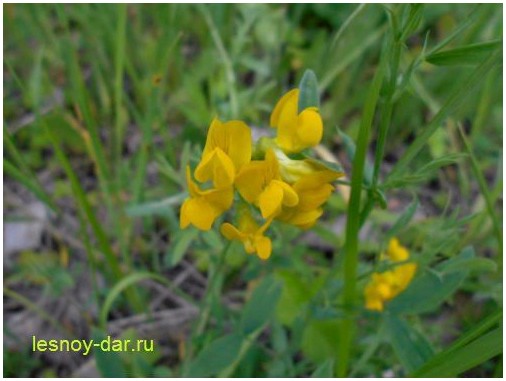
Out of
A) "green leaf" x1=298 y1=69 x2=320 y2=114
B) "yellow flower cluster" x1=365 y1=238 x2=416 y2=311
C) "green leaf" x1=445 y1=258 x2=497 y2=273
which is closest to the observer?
"green leaf" x1=298 y1=69 x2=320 y2=114

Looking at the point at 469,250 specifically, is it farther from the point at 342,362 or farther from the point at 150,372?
the point at 150,372

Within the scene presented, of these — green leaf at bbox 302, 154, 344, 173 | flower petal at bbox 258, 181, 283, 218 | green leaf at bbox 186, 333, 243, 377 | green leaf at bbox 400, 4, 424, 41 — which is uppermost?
green leaf at bbox 400, 4, 424, 41

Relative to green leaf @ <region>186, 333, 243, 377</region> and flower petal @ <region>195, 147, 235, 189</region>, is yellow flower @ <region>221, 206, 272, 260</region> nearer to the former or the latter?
flower petal @ <region>195, 147, 235, 189</region>

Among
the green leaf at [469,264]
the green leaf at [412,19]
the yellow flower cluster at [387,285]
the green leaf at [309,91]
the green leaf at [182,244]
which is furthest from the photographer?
the green leaf at [182,244]

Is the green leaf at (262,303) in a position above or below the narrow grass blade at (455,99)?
below

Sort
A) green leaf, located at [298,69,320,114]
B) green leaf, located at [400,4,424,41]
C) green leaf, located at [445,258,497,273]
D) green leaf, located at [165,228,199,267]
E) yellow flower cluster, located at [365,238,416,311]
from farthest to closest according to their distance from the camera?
1. green leaf, located at [165,228,199,267]
2. yellow flower cluster, located at [365,238,416,311]
3. green leaf, located at [445,258,497,273]
4. green leaf, located at [298,69,320,114]
5. green leaf, located at [400,4,424,41]

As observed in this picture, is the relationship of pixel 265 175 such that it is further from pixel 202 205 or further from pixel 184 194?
pixel 184 194

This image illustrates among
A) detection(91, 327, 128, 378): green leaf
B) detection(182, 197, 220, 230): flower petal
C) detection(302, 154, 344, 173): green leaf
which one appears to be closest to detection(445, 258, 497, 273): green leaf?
detection(302, 154, 344, 173): green leaf

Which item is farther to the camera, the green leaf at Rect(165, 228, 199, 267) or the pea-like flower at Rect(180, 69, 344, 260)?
the green leaf at Rect(165, 228, 199, 267)

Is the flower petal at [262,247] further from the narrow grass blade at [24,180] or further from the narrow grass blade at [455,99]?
the narrow grass blade at [24,180]

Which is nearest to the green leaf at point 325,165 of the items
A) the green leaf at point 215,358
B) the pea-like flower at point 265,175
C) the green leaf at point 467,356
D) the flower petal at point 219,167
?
the pea-like flower at point 265,175
